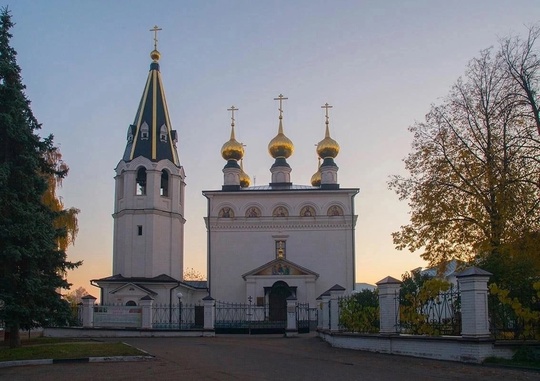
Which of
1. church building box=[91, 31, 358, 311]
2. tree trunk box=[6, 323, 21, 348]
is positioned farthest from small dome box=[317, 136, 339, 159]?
tree trunk box=[6, 323, 21, 348]

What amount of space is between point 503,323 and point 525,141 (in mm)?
6631

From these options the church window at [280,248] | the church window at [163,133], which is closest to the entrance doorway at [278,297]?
the church window at [280,248]

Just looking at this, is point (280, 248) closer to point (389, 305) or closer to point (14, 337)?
point (14, 337)

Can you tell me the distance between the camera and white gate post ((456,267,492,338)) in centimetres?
1238

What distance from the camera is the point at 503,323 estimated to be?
13766 mm

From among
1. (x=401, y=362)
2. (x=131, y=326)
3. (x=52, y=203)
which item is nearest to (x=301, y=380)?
(x=401, y=362)

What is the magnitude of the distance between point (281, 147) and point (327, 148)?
3129 mm

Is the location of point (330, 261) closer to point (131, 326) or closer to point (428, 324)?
point (131, 326)

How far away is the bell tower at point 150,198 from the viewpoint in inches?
1442

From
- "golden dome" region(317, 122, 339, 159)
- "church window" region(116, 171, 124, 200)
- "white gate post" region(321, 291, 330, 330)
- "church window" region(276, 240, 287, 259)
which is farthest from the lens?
"golden dome" region(317, 122, 339, 159)

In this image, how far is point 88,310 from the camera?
2628 centimetres

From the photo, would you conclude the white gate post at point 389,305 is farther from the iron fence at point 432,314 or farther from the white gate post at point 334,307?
the white gate post at point 334,307

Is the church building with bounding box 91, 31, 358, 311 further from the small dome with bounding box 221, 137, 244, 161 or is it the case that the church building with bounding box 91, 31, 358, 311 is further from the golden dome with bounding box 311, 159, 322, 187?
the golden dome with bounding box 311, 159, 322, 187

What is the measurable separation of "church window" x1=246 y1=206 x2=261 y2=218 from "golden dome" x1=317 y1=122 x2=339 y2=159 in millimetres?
6311
